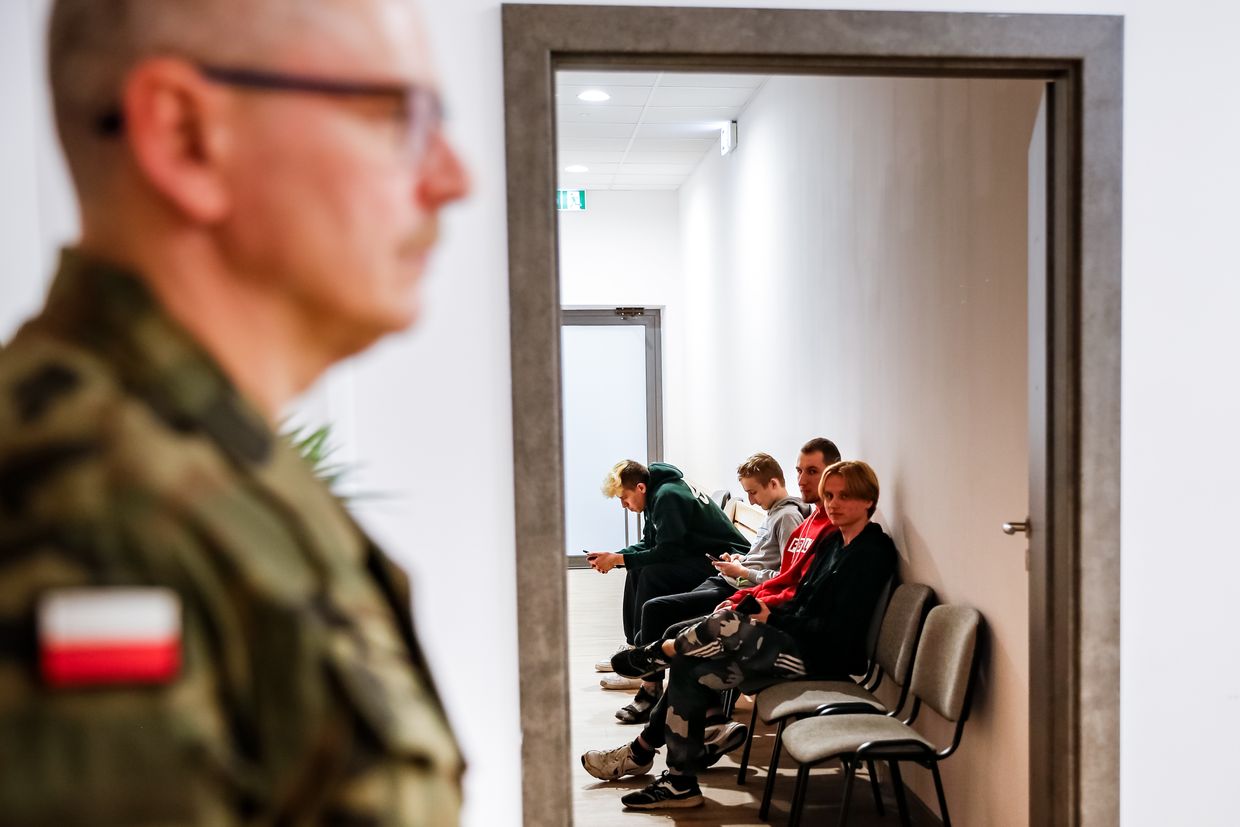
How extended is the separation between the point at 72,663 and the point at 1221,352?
7.52 ft

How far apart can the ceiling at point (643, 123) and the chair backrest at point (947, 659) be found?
9.21 ft

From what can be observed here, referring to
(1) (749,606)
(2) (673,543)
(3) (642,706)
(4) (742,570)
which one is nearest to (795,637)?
(1) (749,606)

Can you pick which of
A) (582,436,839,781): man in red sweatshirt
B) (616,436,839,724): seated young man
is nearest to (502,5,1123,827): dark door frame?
(582,436,839,781): man in red sweatshirt

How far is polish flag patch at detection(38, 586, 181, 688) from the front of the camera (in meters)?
0.32

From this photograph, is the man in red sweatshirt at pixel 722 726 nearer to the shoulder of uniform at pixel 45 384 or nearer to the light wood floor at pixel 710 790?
the light wood floor at pixel 710 790

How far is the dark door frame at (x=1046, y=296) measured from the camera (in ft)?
Result: 6.45

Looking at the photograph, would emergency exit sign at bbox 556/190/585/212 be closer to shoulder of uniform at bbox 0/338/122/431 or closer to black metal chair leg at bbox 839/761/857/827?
black metal chair leg at bbox 839/761/857/827

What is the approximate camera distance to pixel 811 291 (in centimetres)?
478

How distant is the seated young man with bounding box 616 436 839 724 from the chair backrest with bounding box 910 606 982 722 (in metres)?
1.01

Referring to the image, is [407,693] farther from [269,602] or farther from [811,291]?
[811,291]

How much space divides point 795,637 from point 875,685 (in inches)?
12.7

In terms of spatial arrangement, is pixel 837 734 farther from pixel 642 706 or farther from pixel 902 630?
pixel 642 706

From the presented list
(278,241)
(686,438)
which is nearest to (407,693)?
(278,241)

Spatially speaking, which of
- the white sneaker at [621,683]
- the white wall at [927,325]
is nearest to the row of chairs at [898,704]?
the white wall at [927,325]
